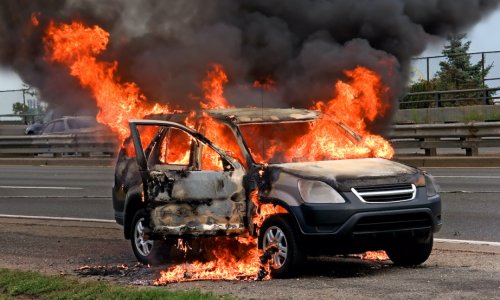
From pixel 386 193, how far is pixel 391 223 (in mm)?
268

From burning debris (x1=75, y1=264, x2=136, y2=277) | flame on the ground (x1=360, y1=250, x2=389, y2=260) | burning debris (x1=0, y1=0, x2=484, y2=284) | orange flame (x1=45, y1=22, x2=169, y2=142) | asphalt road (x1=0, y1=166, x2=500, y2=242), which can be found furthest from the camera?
asphalt road (x1=0, y1=166, x2=500, y2=242)

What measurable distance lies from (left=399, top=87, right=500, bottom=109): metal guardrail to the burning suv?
72.3ft

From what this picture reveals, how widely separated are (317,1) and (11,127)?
3613 cm

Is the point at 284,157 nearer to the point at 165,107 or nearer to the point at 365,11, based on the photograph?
the point at 165,107

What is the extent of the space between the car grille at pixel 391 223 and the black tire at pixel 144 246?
2.27 m

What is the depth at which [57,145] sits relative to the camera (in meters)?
29.5

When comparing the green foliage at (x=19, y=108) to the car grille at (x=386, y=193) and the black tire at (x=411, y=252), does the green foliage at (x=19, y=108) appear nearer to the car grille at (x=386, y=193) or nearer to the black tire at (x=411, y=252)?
the black tire at (x=411, y=252)

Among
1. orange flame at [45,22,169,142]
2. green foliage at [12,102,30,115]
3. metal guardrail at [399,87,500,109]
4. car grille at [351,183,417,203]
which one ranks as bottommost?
car grille at [351,183,417,203]

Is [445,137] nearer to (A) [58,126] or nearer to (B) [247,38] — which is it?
(B) [247,38]

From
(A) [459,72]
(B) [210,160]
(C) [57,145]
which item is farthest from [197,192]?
(A) [459,72]

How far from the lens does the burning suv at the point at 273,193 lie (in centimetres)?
759

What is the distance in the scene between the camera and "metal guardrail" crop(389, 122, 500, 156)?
22.0 metres

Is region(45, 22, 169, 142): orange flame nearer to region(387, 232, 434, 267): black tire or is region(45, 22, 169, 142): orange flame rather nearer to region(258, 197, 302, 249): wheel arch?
region(258, 197, 302, 249): wheel arch

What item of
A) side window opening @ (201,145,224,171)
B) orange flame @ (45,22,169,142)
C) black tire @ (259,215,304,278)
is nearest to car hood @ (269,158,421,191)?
black tire @ (259,215,304,278)
